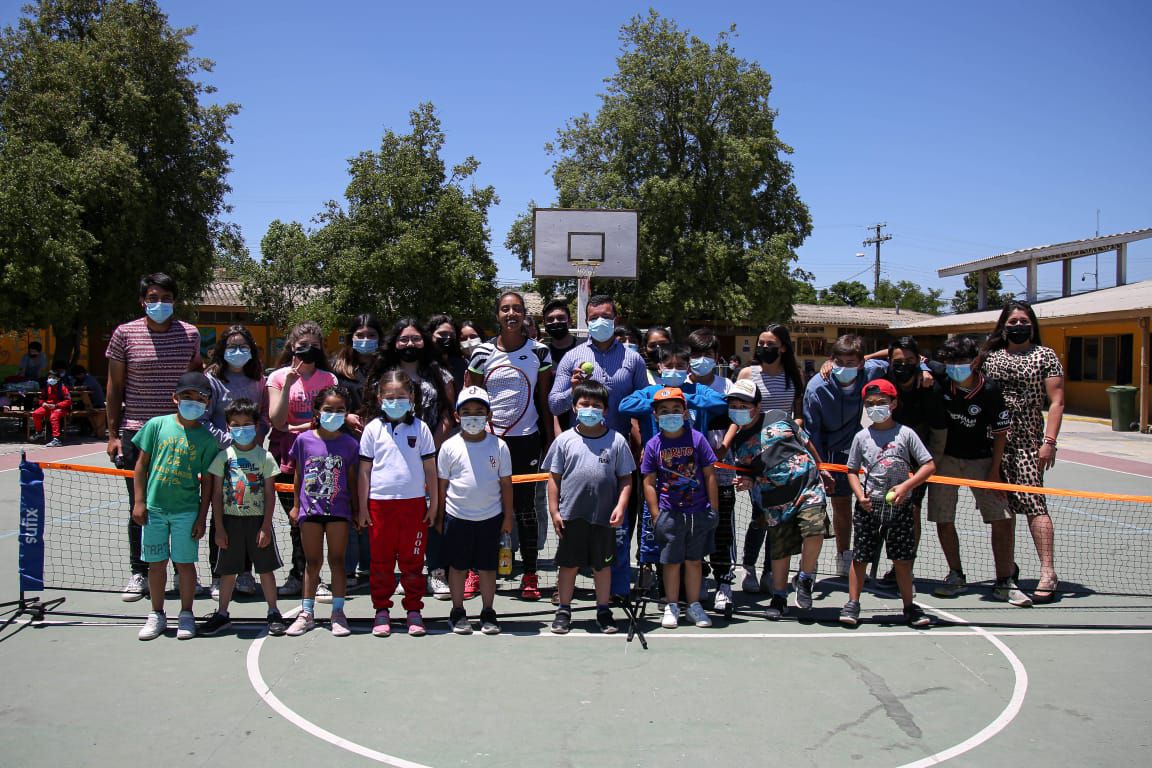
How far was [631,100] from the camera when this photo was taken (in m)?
35.7

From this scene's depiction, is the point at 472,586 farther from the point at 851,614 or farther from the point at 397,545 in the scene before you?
the point at 851,614

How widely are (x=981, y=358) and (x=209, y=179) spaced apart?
22.9m

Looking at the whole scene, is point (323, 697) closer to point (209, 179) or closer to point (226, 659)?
point (226, 659)

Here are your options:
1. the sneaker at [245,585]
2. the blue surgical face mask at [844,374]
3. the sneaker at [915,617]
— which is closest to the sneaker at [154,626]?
the sneaker at [245,585]

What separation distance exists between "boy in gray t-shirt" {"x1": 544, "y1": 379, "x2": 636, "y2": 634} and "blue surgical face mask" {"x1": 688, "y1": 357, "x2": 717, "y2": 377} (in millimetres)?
1332

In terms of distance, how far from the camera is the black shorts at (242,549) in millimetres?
5387

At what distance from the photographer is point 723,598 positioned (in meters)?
5.93

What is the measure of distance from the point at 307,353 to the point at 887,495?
176 inches

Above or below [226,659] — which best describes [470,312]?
above

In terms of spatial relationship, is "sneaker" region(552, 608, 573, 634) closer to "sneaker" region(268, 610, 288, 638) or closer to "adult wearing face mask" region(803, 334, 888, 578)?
"sneaker" region(268, 610, 288, 638)

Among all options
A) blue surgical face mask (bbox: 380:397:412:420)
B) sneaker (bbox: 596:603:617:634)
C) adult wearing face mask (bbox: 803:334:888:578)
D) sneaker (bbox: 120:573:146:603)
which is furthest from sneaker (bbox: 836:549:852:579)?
sneaker (bbox: 120:573:146:603)

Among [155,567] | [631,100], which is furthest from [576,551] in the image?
[631,100]

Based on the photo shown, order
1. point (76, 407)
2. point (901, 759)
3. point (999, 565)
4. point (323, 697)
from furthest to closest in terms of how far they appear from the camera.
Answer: point (76, 407) < point (999, 565) < point (323, 697) < point (901, 759)

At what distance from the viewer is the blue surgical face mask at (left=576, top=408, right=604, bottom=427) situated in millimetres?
5461
